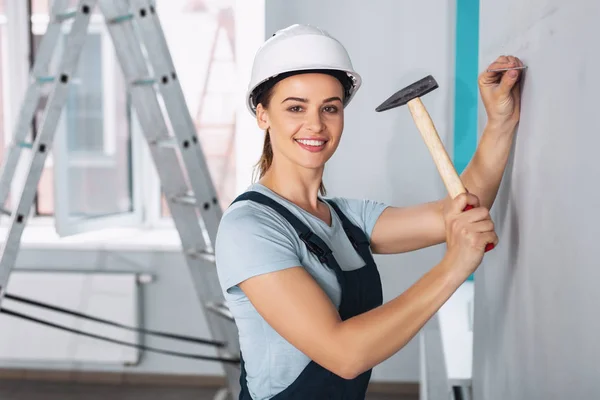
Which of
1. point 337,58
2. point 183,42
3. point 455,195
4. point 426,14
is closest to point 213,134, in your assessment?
point 183,42

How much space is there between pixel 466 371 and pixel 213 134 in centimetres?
257

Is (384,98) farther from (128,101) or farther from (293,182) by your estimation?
(293,182)

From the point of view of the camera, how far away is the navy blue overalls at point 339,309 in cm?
132

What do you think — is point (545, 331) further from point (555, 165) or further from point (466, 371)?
point (466, 371)

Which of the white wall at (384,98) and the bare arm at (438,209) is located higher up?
the white wall at (384,98)

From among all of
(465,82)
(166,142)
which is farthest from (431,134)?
(465,82)

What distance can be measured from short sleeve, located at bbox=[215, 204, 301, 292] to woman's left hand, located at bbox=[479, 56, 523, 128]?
43cm

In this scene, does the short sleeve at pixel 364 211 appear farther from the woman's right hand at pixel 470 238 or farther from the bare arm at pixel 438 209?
the woman's right hand at pixel 470 238

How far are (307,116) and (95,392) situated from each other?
3124mm

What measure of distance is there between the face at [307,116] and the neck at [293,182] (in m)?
0.07

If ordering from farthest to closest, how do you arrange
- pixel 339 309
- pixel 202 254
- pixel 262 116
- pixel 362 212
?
pixel 202 254, pixel 362 212, pixel 262 116, pixel 339 309

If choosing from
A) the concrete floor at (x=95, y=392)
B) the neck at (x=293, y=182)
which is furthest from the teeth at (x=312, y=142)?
the concrete floor at (x=95, y=392)

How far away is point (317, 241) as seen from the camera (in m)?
1.32

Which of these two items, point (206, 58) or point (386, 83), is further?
point (206, 58)
